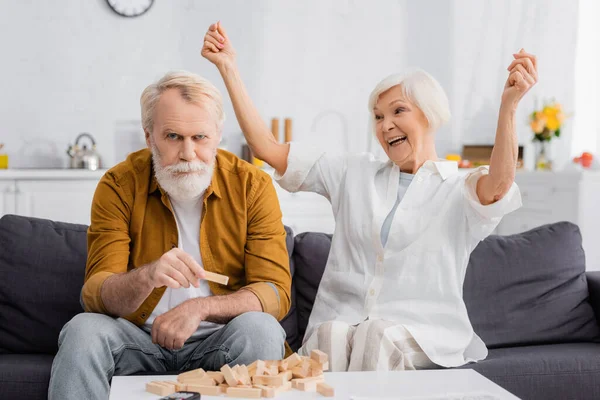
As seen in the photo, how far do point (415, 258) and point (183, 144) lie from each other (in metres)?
0.73

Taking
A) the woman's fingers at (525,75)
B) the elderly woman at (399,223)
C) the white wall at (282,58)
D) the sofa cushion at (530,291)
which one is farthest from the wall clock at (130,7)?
the woman's fingers at (525,75)

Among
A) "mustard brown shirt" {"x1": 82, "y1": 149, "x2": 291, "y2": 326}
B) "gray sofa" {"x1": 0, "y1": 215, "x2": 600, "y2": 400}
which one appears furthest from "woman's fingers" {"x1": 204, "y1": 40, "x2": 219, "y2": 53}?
"gray sofa" {"x1": 0, "y1": 215, "x2": 600, "y2": 400}

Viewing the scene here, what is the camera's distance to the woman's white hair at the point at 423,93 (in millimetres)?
2223

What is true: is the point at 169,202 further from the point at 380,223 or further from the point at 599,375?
the point at 599,375

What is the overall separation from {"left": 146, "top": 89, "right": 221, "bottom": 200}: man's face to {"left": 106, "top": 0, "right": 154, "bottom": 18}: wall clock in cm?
298

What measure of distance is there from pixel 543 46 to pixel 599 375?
142 inches

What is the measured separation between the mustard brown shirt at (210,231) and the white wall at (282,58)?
283 cm

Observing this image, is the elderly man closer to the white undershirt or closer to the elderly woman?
the white undershirt

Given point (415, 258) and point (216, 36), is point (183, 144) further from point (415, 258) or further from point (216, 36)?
point (415, 258)

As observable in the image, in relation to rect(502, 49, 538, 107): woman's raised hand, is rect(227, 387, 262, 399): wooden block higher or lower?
lower

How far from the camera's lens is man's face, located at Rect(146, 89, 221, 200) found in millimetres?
2041

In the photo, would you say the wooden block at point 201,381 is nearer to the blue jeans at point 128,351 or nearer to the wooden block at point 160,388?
the wooden block at point 160,388

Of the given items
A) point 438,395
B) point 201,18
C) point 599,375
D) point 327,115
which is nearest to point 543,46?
point 327,115

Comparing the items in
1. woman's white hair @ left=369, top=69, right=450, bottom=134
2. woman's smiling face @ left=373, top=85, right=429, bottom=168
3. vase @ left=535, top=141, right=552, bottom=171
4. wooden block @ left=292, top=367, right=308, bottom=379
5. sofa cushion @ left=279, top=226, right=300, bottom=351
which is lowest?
sofa cushion @ left=279, top=226, right=300, bottom=351
